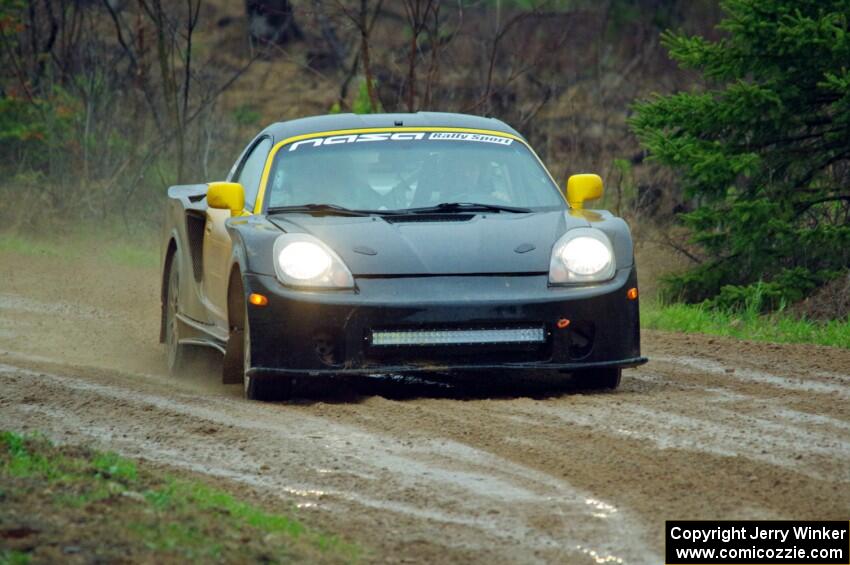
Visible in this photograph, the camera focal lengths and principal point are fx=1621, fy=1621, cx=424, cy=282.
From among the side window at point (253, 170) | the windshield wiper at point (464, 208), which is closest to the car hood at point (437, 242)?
the windshield wiper at point (464, 208)

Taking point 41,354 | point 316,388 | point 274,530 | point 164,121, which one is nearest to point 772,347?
point 316,388

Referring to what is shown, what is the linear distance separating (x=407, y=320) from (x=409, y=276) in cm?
23

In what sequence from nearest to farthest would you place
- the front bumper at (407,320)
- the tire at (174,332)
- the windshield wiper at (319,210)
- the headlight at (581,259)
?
the front bumper at (407,320) → the headlight at (581,259) → the windshield wiper at (319,210) → the tire at (174,332)

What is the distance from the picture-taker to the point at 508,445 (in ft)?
22.0

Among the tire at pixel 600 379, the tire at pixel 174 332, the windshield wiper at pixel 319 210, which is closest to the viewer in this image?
the tire at pixel 600 379

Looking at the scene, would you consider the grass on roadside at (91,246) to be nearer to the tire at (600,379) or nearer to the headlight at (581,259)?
the tire at (600,379)

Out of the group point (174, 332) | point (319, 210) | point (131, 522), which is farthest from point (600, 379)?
point (131, 522)

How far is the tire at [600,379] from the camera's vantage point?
8266 mm

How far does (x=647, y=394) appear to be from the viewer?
321 inches

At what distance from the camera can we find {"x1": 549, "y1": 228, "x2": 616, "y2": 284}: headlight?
7986 mm

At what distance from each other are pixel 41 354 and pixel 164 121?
12070mm

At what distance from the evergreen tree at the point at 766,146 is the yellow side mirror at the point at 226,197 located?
198 inches

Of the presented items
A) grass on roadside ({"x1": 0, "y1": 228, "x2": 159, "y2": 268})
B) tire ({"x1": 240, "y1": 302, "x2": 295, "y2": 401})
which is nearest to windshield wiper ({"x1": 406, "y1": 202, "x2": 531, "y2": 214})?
tire ({"x1": 240, "y1": 302, "x2": 295, "y2": 401})

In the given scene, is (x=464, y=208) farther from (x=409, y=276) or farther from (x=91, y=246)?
(x=91, y=246)
